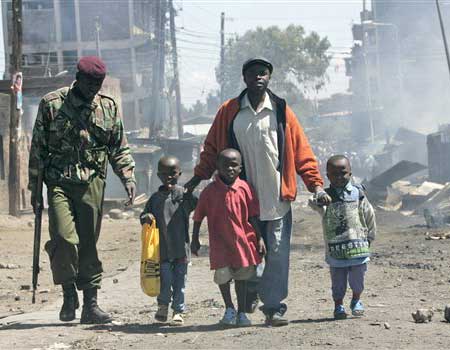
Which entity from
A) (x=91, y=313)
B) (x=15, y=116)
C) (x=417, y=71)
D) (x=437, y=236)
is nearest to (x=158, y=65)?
(x=15, y=116)

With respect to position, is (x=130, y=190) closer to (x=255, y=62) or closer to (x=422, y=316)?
(x=255, y=62)

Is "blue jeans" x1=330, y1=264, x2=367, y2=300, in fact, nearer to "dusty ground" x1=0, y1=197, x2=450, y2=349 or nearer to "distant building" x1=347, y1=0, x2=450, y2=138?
"dusty ground" x1=0, y1=197, x2=450, y2=349

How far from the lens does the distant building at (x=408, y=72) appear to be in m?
76.6

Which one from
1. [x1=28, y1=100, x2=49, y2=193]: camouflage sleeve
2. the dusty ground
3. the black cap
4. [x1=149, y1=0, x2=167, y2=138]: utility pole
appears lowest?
the dusty ground

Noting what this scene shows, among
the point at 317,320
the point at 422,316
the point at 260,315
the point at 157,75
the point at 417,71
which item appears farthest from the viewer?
the point at 417,71

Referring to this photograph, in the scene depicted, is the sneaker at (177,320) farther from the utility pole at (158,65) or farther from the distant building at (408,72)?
the distant building at (408,72)

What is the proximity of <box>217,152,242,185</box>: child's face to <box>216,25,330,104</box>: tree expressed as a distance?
79975 millimetres

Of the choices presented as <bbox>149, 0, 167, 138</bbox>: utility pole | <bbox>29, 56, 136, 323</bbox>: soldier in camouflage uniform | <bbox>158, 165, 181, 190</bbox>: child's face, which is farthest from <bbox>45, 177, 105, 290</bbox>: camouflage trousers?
<bbox>149, 0, 167, 138</bbox>: utility pole

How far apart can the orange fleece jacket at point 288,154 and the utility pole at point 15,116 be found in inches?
681

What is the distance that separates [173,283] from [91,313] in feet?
2.18

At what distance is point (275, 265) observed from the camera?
731 centimetres

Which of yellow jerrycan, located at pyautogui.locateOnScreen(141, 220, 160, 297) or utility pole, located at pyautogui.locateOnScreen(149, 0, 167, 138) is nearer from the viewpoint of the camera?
yellow jerrycan, located at pyautogui.locateOnScreen(141, 220, 160, 297)

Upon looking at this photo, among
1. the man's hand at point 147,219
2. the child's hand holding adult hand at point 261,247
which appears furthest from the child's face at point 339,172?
the man's hand at point 147,219

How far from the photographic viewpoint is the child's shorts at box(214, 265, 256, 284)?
717cm
